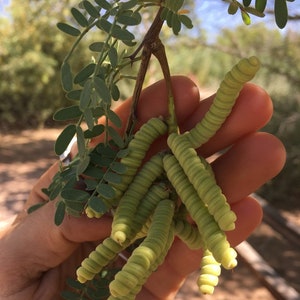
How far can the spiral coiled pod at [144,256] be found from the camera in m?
0.56

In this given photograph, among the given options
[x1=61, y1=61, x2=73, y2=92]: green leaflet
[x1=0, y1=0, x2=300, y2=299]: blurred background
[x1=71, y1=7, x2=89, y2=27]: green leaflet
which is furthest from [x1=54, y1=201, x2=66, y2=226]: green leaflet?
[x1=0, y1=0, x2=300, y2=299]: blurred background

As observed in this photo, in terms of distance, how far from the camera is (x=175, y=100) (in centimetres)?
91

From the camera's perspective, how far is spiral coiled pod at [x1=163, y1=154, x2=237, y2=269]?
1.85 ft

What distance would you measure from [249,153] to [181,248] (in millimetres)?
352

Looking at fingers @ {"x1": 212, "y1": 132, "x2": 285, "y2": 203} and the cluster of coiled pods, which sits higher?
the cluster of coiled pods

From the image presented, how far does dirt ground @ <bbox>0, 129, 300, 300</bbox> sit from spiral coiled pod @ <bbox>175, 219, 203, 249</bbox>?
1.74 metres

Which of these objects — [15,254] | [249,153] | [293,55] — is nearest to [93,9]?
[249,153]

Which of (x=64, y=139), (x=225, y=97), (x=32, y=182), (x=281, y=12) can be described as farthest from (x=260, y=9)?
(x=32, y=182)

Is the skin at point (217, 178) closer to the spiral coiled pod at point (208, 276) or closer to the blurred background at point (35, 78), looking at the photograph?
the spiral coiled pod at point (208, 276)

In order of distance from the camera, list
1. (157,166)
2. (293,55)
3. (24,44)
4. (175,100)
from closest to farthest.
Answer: (157,166) → (175,100) → (293,55) → (24,44)

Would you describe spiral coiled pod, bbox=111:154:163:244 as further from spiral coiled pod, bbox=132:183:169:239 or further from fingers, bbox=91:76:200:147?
fingers, bbox=91:76:200:147

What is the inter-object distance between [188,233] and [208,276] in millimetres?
120

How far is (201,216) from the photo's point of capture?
621 mm

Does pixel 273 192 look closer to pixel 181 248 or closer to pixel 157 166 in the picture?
pixel 181 248
